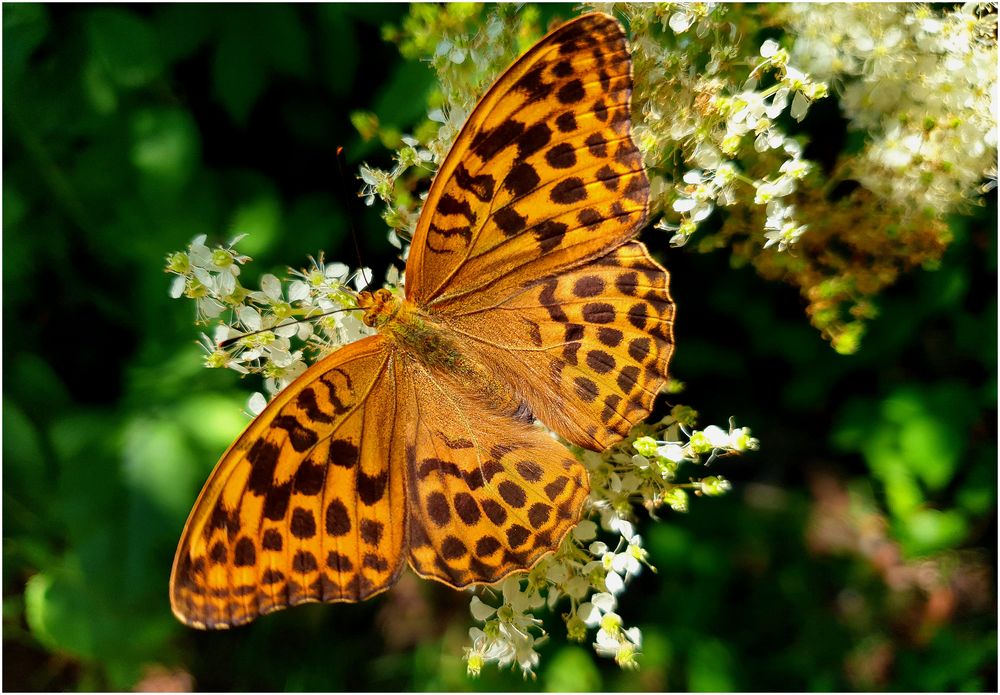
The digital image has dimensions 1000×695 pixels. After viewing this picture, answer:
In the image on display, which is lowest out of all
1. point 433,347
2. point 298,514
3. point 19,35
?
point 298,514

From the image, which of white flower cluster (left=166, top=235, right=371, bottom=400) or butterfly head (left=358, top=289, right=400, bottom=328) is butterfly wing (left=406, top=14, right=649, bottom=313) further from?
white flower cluster (left=166, top=235, right=371, bottom=400)

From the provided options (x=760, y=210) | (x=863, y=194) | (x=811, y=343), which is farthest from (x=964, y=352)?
(x=760, y=210)

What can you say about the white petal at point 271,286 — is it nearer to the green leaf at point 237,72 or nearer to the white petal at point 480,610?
the white petal at point 480,610

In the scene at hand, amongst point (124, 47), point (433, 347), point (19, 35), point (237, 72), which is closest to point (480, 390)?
point (433, 347)

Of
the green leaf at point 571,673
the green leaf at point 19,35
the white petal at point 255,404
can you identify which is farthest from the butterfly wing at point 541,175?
the green leaf at point 571,673

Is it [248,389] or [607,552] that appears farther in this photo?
[248,389]

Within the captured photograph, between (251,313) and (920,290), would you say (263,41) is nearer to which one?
(251,313)

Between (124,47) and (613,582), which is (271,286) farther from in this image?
(124,47)

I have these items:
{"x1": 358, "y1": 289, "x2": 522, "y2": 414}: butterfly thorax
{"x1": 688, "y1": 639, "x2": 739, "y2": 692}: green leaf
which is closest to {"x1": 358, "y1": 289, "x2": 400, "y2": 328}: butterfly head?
{"x1": 358, "y1": 289, "x2": 522, "y2": 414}: butterfly thorax
